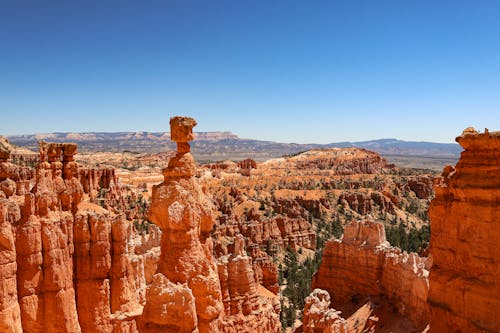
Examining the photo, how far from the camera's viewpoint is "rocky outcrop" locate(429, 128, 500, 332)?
404 inches

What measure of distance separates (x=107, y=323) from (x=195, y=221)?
617 cm

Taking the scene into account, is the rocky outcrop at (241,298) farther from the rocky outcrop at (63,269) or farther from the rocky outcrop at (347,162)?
the rocky outcrop at (347,162)

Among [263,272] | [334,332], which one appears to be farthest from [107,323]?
[263,272]

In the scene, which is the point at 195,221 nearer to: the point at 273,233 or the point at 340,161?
the point at 273,233

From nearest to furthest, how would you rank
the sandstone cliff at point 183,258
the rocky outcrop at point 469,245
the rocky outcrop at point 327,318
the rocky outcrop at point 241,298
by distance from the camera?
the sandstone cliff at point 183,258 < the rocky outcrop at point 469,245 < the rocky outcrop at point 327,318 < the rocky outcrop at point 241,298

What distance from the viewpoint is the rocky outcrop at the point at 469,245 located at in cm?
1027

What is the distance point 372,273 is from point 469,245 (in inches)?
395

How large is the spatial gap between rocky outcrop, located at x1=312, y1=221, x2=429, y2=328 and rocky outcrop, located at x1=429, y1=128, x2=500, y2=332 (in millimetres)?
4271

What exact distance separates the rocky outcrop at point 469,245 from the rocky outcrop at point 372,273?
427 cm

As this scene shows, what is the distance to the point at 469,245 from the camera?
10773 mm

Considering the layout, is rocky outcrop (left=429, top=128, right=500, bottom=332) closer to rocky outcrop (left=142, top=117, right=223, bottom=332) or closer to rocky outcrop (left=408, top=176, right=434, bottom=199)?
rocky outcrop (left=142, top=117, right=223, bottom=332)

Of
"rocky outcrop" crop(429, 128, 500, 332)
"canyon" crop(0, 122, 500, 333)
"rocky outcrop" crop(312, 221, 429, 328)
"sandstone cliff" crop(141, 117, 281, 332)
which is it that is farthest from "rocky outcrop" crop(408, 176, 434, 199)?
"sandstone cliff" crop(141, 117, 281, 332)

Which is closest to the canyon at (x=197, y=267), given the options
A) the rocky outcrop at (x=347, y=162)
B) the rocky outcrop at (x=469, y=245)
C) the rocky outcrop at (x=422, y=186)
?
the rocky outcrop at (x=469, y=245)

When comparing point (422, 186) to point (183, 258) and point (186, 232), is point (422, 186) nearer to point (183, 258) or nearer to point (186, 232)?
point (186, 232)
